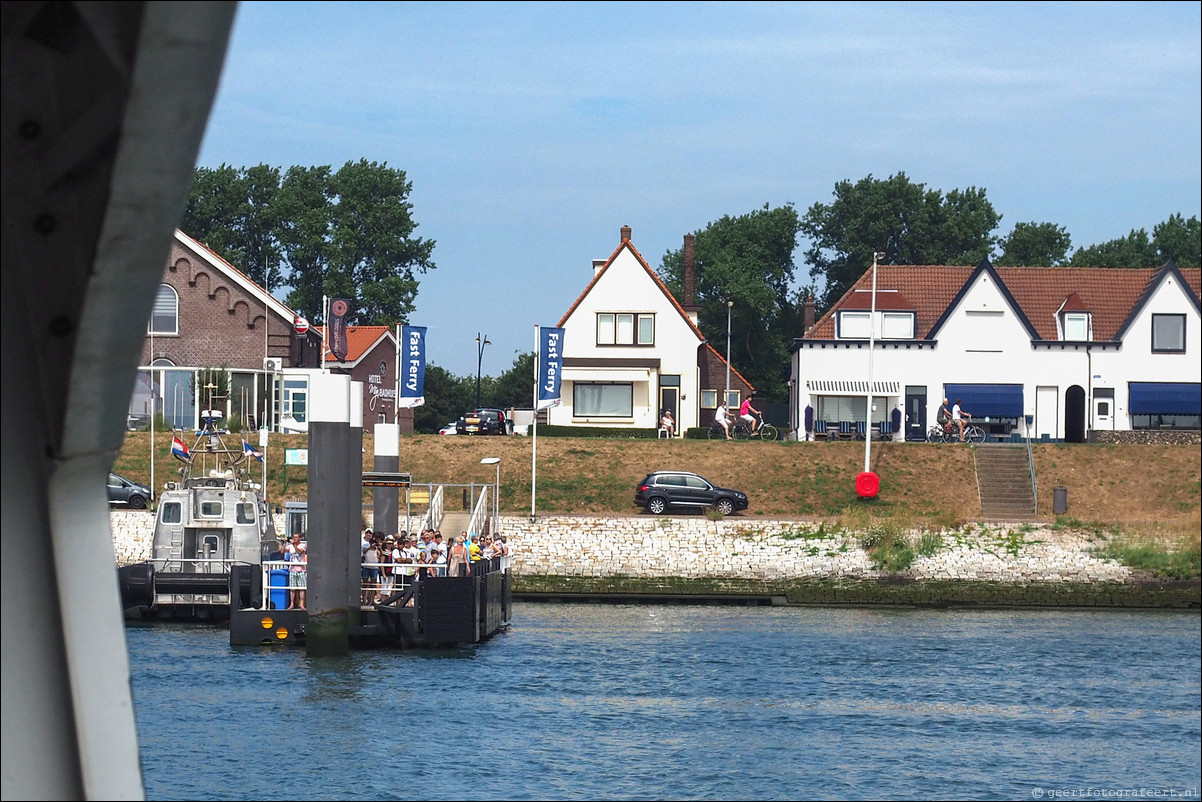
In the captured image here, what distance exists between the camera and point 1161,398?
195 ft

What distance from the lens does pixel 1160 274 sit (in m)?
61.3

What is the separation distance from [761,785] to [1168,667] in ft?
41.9

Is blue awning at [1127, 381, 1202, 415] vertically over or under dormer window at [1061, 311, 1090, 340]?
under

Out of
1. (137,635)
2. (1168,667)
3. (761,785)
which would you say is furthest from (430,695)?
(1168,667)

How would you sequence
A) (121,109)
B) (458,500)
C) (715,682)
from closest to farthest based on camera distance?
(121,109), (715,682), (458,500)

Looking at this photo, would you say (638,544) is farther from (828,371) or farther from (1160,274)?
(1160,274)

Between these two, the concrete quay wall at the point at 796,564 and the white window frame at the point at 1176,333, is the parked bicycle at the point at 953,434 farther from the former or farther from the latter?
the concrete quay wall at the point at 796,564

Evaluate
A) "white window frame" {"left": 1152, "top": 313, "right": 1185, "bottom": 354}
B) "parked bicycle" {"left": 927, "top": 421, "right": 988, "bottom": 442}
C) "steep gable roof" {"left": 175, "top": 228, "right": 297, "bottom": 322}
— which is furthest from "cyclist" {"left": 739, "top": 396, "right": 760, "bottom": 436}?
"steep gable roof" {"left": 175, "top": 228, "right": 297, "bottom": 322}

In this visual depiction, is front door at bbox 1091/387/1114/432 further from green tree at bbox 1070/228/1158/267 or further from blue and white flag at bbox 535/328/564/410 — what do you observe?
green tree at bbox 1070/228/1158/267

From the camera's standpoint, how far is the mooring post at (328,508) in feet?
88.5

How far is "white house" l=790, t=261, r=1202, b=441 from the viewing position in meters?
59.8

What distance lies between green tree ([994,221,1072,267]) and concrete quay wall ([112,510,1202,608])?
207 ft

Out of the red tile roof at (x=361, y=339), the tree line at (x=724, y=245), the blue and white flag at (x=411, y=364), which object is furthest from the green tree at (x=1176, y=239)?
the blue and white flag at (x=411, y=364)

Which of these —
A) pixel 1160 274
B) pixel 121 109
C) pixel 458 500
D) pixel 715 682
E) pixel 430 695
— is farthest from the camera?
pixel 1160 274
